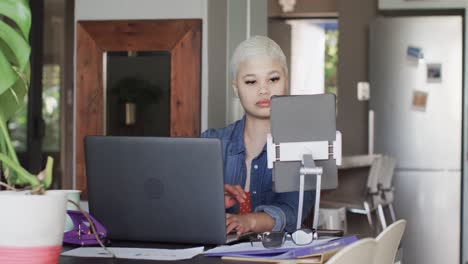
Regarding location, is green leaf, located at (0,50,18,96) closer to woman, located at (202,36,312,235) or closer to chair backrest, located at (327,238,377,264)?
chair backrest, located at (327,238,377,264)

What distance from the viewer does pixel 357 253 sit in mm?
1398

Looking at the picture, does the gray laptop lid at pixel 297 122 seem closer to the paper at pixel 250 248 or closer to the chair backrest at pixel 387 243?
the paper at pixel 250 248

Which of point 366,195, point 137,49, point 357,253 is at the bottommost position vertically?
point 366,195

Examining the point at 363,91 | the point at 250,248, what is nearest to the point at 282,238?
the point at 250,248

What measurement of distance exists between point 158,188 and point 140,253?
0.21 metres

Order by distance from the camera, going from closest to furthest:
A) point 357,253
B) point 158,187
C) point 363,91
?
point 357,253 < point 158,187 < point 363,91

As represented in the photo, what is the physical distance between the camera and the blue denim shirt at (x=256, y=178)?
9.08 feet

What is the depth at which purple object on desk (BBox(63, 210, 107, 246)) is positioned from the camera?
88.1 inches

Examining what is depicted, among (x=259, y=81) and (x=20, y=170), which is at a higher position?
(x=259, y=81)

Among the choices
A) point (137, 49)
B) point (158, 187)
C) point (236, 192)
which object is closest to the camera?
point (158, 187)

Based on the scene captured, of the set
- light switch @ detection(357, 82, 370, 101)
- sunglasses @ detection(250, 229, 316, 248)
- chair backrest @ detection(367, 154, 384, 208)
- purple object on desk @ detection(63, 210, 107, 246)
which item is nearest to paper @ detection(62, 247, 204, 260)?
purple object on desk @ detection(63, 210, 107, 246)

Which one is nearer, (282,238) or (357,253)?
(357,253)

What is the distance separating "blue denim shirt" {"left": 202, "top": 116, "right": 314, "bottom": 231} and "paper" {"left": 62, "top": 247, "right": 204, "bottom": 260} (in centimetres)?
61

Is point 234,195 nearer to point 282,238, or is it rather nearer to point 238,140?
point 238,140
